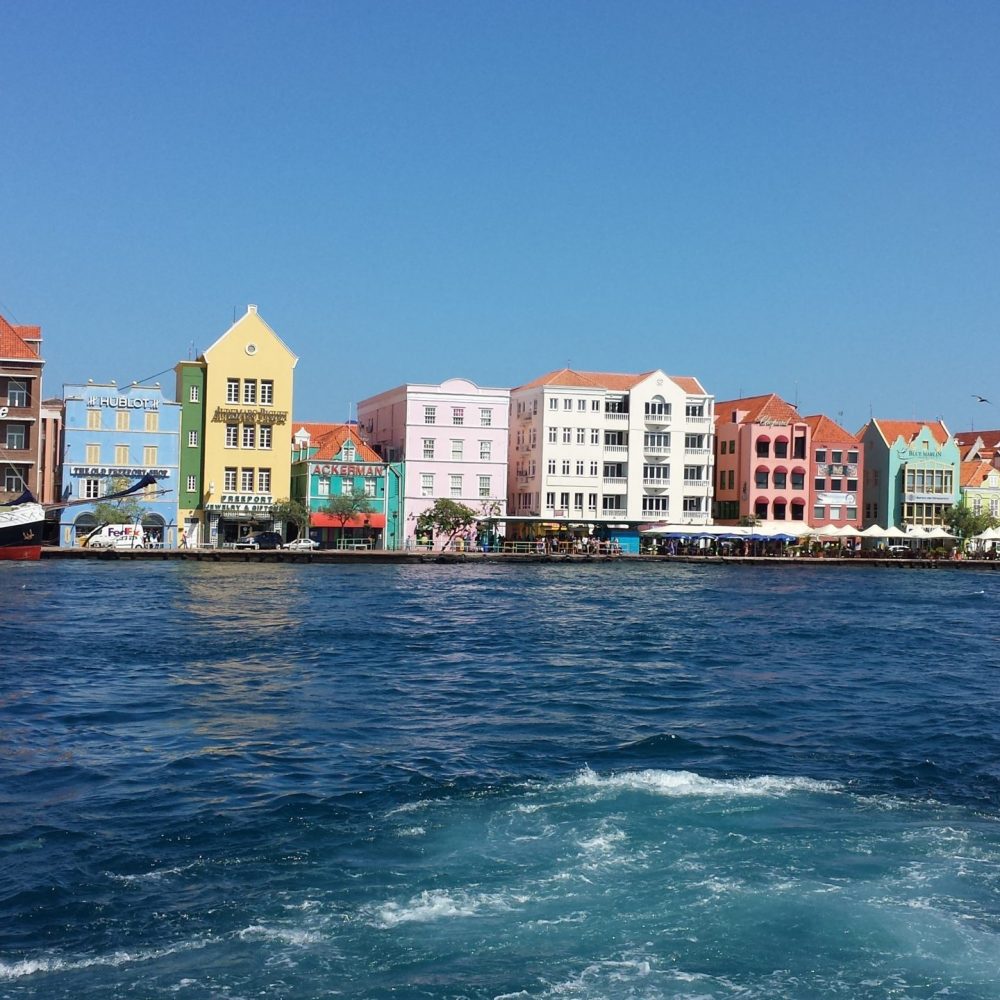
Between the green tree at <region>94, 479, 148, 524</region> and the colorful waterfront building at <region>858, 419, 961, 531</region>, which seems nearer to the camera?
the green tree at <region>94, 479, 148, 524</region>

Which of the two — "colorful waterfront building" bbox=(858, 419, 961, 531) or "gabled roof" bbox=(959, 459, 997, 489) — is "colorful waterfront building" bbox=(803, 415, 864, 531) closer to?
"colorful waterfront building" bbox=(858, 419, 961, 531)

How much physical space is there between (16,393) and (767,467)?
5154cm

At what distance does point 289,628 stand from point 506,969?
25788mm

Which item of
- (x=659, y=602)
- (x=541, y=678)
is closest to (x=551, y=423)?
(x=659, y=602)

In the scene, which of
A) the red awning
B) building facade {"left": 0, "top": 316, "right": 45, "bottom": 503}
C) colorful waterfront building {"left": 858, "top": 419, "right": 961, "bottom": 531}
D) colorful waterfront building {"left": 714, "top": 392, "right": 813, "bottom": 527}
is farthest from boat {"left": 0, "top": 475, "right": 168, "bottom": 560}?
colorful waterfront building {"left": 858, "top": 419, "right": 961, "bottom": 531}

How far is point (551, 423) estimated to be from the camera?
3383 inches

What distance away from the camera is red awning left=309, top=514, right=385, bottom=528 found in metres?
78.9

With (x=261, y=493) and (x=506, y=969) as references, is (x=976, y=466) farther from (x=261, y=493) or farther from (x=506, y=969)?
(x=506, y=969)

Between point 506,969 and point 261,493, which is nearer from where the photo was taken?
point 506,969

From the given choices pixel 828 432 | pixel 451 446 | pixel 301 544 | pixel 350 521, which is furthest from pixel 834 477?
pixel 301 544

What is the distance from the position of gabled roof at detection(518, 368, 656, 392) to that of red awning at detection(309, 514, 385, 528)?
1547 centimetres

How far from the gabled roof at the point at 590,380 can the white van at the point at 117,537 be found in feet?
96.7

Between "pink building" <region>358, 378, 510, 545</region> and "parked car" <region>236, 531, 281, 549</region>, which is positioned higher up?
"pink building" <region>358, 378, 510, 545</region>

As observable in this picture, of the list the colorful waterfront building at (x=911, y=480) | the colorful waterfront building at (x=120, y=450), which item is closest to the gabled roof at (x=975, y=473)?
the colorful waterfront building at (x=911, y=480)
